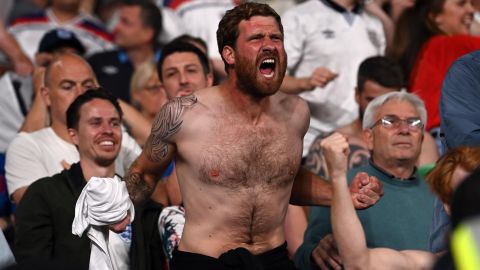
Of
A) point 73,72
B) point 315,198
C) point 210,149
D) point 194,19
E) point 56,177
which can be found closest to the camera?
point 210,149

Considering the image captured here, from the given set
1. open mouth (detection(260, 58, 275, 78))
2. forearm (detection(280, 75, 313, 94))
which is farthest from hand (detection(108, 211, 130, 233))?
forearm (detection(280, 75, 313, 94))

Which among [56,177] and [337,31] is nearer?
[56,177]

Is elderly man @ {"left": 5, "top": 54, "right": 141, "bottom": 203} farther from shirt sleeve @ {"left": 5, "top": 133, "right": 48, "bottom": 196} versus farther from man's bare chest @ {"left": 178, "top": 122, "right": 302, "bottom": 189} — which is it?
man's bare chest @ {"left": 178, "top": 122, "right": 302, "bottom": 189}

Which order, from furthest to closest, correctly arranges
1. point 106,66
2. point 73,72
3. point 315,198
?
point 106,66 < point 73,72 < point 315,198

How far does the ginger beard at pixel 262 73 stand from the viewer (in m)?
5.10

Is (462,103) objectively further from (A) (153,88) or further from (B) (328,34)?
(A) (153,88)

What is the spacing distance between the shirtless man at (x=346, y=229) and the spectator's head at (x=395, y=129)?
1.08 m

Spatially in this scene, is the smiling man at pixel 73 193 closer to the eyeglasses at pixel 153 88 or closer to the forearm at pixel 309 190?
the forearm at pixel 309 190

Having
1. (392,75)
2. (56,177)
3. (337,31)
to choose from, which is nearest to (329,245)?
(56,177)

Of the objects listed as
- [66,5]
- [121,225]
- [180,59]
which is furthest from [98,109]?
[66,5]

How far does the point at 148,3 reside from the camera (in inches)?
371

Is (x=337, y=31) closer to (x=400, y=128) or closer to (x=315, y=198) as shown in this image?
(x=400, y=128)

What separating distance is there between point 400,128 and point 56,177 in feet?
6.93

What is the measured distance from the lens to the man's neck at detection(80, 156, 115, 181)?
618 cm
